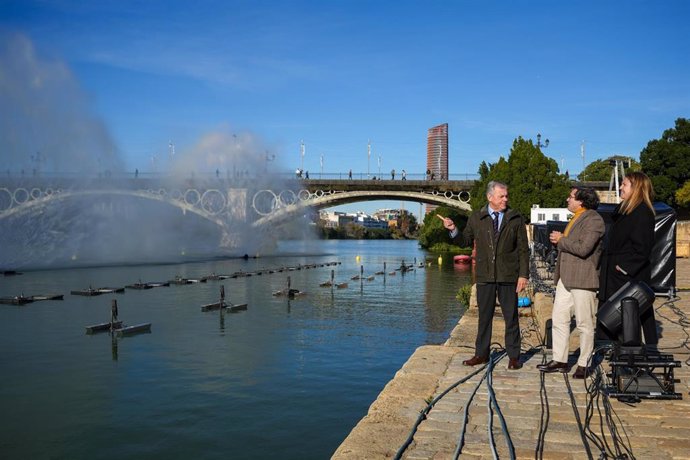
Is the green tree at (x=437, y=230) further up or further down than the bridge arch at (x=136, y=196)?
further down

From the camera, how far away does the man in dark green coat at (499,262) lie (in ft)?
29.2

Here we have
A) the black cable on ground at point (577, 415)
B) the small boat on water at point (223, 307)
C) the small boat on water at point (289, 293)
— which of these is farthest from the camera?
the small boat on water at point (289, 293)

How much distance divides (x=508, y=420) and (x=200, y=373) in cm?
1023

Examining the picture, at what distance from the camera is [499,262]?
8.99 metres

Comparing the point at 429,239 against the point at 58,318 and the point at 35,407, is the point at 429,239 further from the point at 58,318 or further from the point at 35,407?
the point at 35,407

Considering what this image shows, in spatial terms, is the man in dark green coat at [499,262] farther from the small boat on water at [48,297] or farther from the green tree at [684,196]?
the green tree at [684,196]

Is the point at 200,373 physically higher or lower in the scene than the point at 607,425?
lower

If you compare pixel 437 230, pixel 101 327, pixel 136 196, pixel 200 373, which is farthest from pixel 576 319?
pixel 437 230

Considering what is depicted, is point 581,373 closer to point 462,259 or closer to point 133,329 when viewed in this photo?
point 133,329

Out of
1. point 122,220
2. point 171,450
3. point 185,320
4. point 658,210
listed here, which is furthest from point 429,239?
point 171,450

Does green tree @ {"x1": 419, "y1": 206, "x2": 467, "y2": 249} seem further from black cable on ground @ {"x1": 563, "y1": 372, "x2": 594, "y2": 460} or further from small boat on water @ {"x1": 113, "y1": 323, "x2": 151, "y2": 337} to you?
black cable on ground @ {"x1": 563, "y1": 372, "x2": 594, "y2": 460}

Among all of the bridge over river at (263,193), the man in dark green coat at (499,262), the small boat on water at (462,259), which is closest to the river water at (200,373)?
the man in dark green coat at (499,262)

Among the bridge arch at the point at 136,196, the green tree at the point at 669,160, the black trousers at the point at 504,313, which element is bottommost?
the black trousers at the point at 504,313

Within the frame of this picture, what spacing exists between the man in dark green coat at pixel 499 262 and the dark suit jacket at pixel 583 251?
0.67 meters
